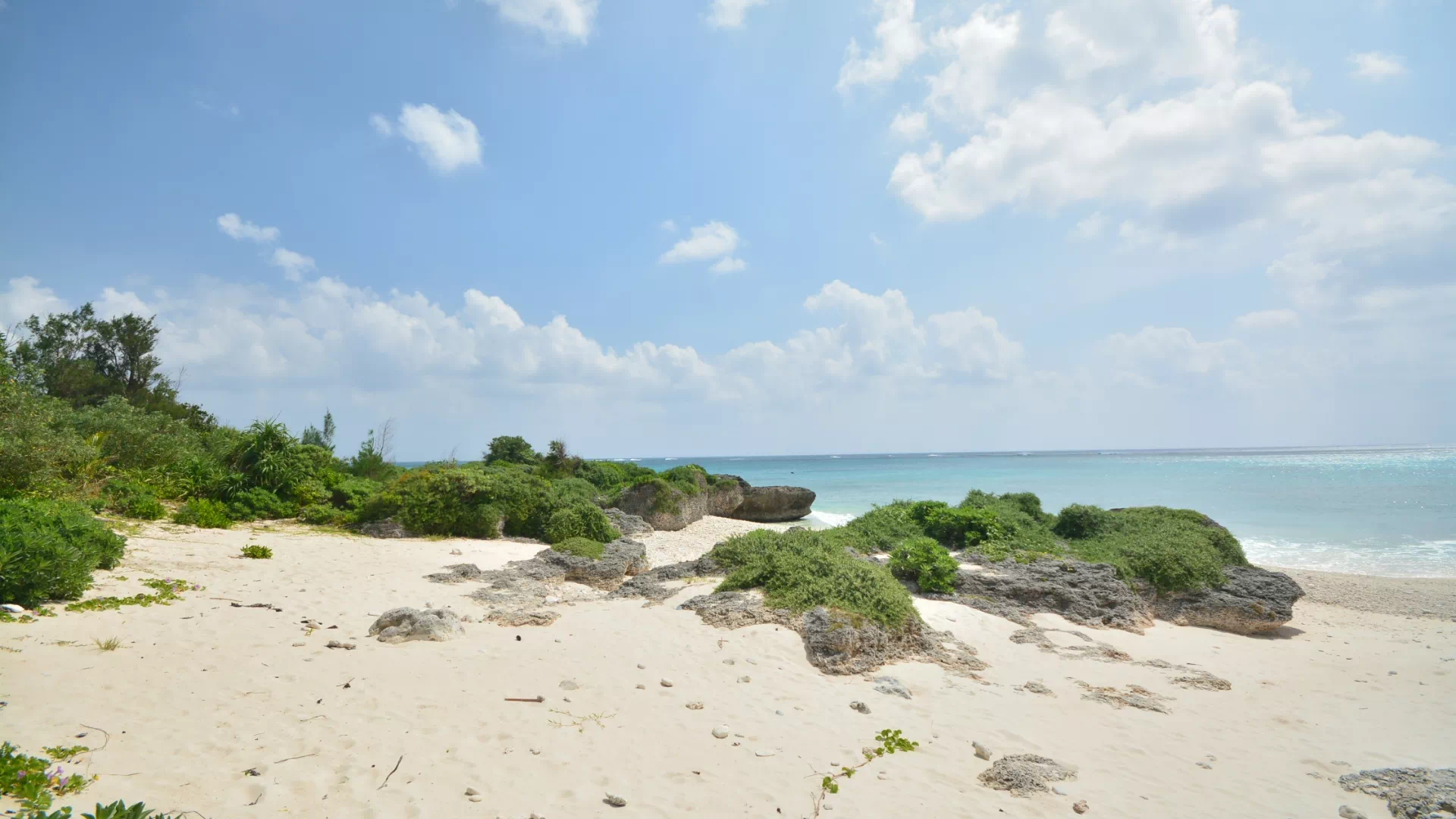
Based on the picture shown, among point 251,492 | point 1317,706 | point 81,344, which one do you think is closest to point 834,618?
point 1317,706

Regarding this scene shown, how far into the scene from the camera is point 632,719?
5.33 m

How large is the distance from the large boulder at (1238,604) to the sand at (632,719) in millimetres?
1247

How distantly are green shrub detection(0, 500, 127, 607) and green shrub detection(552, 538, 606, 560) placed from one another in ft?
21.9

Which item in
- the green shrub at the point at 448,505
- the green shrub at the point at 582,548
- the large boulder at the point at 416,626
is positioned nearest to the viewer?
the large boulder at the point at 416,626

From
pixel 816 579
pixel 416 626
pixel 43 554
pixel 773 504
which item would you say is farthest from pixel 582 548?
pixel 773 504

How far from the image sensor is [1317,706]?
22.5 feet

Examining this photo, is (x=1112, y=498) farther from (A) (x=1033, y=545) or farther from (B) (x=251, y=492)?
(B) (x=251, y=492)

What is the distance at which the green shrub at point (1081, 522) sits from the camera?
43.5 feet

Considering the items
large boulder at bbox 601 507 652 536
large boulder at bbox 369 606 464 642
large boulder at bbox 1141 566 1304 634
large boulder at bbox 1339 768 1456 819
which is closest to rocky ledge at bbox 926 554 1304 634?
large boulder at bbox 1141 566 1304 634

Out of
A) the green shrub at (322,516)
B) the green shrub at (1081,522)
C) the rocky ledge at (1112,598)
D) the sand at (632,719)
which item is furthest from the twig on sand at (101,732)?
the green shrub at (1081,522)

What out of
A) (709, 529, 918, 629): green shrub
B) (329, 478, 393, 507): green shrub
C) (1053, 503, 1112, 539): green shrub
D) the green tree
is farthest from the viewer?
the green tree

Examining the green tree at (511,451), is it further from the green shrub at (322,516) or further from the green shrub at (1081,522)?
the green shrub at (1081,522)

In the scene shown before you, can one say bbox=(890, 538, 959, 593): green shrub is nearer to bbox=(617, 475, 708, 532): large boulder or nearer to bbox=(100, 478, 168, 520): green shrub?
bbox=(617, 475, 708, 532): large boulder

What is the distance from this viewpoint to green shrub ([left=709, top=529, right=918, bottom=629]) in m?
7.94
